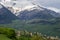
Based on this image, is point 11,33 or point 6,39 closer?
point 6,39

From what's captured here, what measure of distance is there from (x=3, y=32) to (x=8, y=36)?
2.76 meters

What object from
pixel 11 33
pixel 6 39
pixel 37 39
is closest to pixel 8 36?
pixel 11 33

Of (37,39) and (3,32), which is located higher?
(3,32)

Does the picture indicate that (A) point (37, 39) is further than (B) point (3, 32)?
Yes

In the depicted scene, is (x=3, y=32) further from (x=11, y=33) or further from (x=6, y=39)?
(x=6, y=39)

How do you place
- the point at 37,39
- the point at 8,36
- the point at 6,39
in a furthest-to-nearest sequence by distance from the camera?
the point at 37,39 < the point at 8,36 < the point at 6,39

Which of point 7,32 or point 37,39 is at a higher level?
point 7,32

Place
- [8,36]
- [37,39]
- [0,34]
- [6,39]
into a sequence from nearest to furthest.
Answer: [6,39] < [8,36] < [0,34] < [37,39]

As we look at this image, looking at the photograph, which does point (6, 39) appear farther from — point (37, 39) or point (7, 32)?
point (37, 39)

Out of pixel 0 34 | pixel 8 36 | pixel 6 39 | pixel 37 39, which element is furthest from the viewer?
pixel 37 39

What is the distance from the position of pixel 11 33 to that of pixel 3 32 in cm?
263

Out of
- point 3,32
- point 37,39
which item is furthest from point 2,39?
point 37,39

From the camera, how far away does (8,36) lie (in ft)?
131

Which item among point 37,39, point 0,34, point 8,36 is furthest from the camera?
point 37,39
